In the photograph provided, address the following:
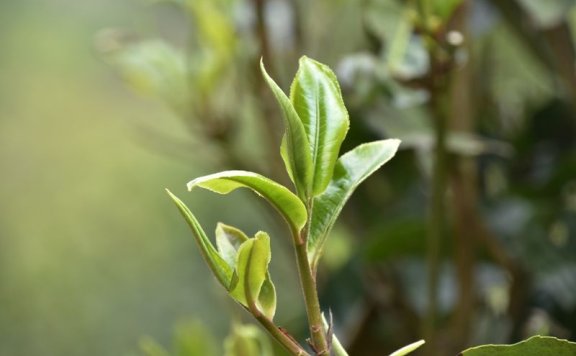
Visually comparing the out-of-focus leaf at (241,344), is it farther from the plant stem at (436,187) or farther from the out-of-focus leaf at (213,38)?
the out-of-focus leaf at (213,38)

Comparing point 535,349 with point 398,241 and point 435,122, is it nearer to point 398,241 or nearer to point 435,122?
point 435,122

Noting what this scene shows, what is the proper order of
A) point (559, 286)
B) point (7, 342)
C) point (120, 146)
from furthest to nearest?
point (120, 146)
point (7, 342)
point (559, 286)

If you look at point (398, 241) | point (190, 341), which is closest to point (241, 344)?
point (190, 341)

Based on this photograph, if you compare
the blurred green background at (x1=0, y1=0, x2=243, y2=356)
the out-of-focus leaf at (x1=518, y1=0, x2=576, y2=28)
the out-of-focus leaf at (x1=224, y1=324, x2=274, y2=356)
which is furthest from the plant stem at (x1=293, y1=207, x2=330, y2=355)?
the blurred green background at (x1=0, y1=0, x2=243, y2=356)

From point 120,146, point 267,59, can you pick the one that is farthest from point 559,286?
point 120,146

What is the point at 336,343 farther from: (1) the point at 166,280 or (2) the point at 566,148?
(1) the point at 166,280
